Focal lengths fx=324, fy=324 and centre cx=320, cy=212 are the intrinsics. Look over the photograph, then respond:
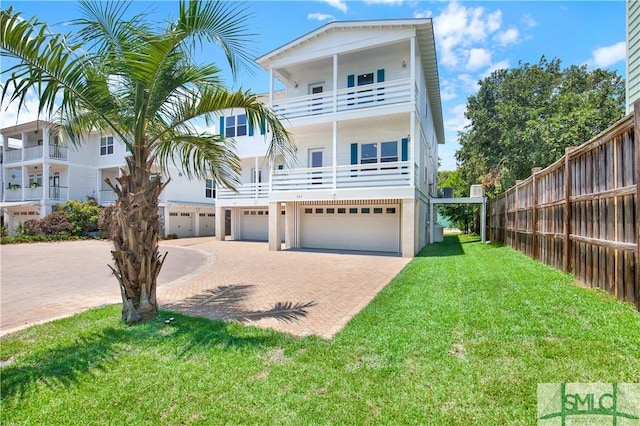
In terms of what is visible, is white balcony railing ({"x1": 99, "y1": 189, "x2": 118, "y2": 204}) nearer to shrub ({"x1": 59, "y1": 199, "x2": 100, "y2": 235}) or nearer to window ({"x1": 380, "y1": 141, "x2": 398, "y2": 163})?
shrub ({"x1": 59, "y1": 199, "x2": 100, "y2": 235})

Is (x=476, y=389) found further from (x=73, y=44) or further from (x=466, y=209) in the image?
(x=466, y=209)

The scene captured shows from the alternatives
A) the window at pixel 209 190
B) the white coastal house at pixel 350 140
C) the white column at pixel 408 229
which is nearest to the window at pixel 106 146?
the window at pixel 209 190

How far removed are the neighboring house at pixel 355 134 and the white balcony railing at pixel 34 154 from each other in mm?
21580

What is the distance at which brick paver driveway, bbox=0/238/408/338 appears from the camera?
587cm

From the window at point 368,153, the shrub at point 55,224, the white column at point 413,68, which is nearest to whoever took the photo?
the white column at point 413,68

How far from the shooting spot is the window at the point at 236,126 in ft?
76.4

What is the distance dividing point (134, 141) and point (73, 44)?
5.50 feet

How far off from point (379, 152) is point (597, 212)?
11.9 meters

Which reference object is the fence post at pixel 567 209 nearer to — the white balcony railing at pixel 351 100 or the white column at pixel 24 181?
the white balcony railing at pixel 351 100

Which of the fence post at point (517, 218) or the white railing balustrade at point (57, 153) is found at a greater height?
the white railing balustrade at point (57, 153)

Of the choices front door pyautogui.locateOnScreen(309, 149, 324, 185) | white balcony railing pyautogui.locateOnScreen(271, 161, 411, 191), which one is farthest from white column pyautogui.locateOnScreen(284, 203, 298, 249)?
front door pyautogui.locateOnScreen(309, 149, 324, 185)

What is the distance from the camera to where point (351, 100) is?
53.0ft

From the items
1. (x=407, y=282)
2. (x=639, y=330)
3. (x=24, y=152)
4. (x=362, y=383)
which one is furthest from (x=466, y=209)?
(x=24, y=152)

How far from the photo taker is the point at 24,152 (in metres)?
29.0
